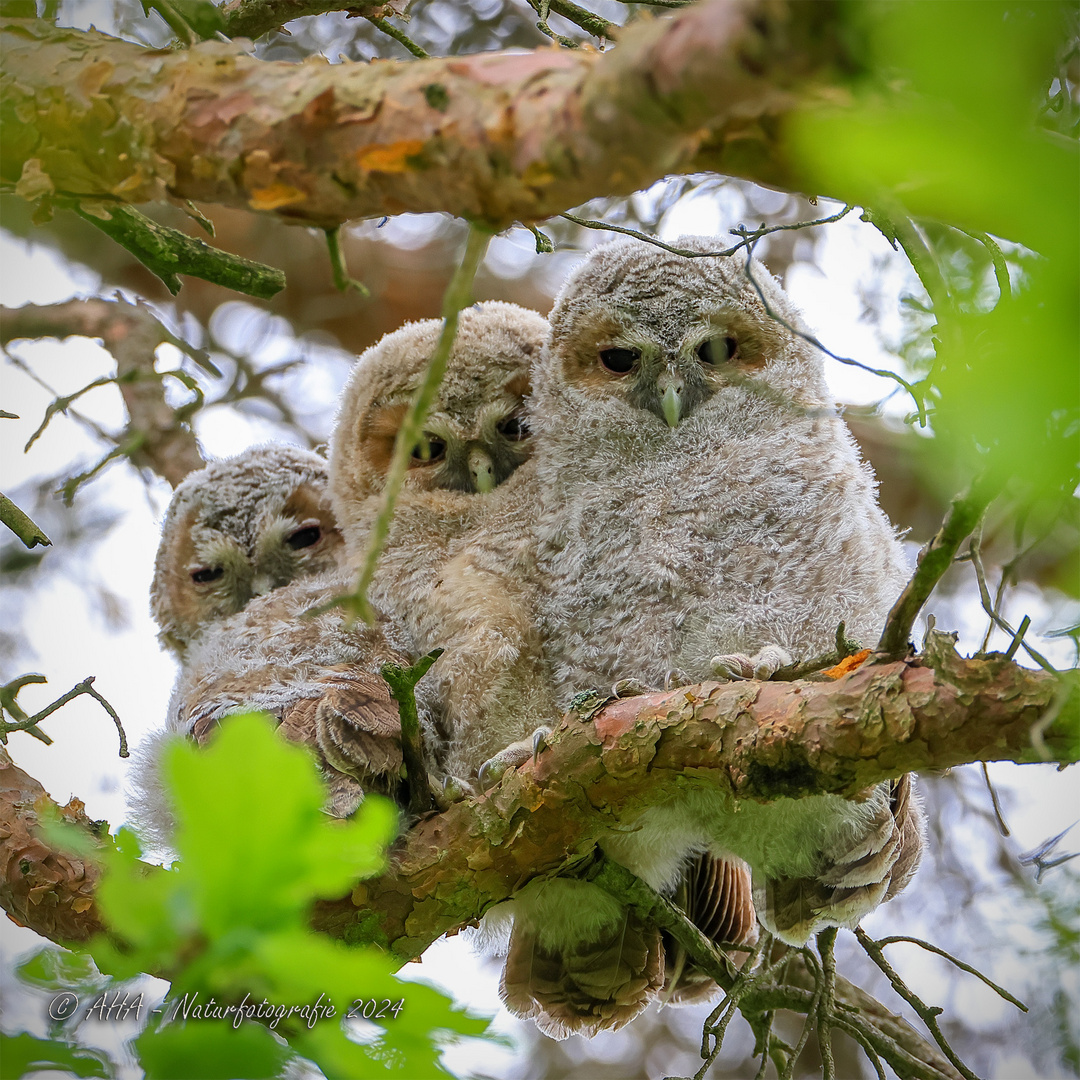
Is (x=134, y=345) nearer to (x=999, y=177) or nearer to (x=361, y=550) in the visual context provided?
(x=361, y=550)

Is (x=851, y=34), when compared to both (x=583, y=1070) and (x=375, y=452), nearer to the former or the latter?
(x=375, y=452)

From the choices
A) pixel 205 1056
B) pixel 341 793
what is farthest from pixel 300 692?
pixel 205 1056

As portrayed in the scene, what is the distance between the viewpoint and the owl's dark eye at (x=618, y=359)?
8.38 ft

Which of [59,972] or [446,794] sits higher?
[446,794]

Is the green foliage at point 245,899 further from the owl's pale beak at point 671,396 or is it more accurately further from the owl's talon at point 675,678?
the owl's pale beak at point 671,396

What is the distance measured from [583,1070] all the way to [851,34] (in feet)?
15.9

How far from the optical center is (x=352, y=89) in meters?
1.23

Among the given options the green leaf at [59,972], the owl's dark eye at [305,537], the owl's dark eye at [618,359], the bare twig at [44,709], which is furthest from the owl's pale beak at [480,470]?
the green leaf at [59,972]

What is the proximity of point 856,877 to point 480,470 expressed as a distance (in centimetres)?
134

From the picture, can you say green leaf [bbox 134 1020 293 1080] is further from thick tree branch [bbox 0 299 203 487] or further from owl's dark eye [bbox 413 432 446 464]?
thick tree branch [bbox 0 299 203 487]

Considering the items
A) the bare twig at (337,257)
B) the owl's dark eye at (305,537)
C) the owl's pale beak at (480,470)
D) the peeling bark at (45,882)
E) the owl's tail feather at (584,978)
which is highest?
the owl's pale beak at (480,470)

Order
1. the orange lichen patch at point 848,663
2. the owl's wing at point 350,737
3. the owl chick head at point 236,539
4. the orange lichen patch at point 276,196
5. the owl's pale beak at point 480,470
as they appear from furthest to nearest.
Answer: the owl chick head at point 236,539 < the owl's pale beak at point 480,470 < the owl's wing at point 350,737 < the orange lichen patch at point 848,663 < the orange lichen patch at point 276,196

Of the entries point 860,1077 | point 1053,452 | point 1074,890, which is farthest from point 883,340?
point 860,1077

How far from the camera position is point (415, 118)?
1185 mm
